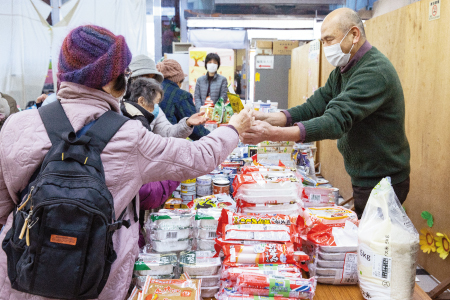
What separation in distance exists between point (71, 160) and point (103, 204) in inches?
6.3

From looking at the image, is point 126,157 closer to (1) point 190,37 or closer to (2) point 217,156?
(2) point 217,156

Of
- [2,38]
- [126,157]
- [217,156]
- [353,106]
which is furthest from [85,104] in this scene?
[2,38]

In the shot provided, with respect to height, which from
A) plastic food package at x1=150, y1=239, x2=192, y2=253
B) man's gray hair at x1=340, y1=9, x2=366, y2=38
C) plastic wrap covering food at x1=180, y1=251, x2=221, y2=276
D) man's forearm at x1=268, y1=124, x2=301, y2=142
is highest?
man's gray hair at x1=340, y1=9, x2=366, y2=38

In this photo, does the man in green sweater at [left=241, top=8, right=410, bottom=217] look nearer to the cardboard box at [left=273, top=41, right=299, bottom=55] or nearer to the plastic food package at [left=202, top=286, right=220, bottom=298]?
the plastic food package at [left=202, top=286, right=220, bottom=298]

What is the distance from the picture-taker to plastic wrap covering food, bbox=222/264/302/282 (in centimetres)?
143

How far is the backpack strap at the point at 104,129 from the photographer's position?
1180mm

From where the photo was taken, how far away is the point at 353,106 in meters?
1.94

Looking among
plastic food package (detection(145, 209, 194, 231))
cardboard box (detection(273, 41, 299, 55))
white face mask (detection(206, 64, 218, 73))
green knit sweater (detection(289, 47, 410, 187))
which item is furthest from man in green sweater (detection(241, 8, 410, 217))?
cardboard box (detection(273, 41, 299, 55))

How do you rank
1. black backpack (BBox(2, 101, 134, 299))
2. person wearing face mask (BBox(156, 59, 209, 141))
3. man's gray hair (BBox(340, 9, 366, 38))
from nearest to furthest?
black backpack (BBox(2, 101, 134, 299)), man's gray hair (BBox(340, 9, 366, 38)), person wearing face mask (BBox(156, 59, 209, 141))

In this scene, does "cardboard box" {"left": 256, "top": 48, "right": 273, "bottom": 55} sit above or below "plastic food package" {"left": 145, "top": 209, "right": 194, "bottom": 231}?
above

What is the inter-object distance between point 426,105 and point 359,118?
166 centimetres

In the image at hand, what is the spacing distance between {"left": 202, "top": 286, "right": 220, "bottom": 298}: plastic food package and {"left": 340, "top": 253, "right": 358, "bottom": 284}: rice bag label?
52cm

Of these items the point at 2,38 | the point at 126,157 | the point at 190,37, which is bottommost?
the point at 126,157

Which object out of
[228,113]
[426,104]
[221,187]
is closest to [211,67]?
[228,113]
